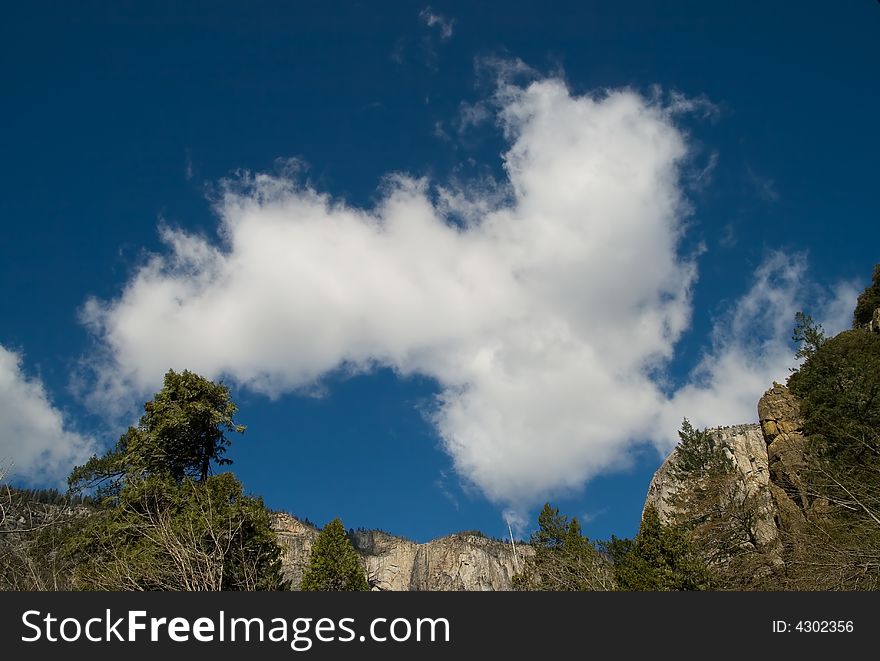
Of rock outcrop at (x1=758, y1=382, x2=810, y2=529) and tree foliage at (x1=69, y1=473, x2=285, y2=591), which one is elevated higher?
rock outcrop at (x1=758, y1=382, x2=810, y2=529)

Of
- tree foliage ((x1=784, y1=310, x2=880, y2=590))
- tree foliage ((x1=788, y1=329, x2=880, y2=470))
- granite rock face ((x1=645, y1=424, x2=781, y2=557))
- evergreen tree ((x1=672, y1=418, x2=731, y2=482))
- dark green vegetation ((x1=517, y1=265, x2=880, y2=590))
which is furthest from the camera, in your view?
granite rock face ((x1=645, y1=424, x2=781, y2=557))

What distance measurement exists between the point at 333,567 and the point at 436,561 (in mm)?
144412

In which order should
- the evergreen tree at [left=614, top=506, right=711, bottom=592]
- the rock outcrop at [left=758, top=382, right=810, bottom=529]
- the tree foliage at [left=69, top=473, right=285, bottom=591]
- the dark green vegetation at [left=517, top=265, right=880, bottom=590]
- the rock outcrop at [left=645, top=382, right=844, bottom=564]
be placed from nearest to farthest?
the tree foliage at [left=69, top=473, right=285, bottom=591] < the dark green vegetation at [left=517, top=265, right=880, bottom=590] < the rock outcrop at [left=645, top=382, right=844, bottom=564] < the evergreen tree at [left=614, top=506, right=711, bottom=592] < the rock outcrop at [left=758, top=382, right=810, bottom=529]

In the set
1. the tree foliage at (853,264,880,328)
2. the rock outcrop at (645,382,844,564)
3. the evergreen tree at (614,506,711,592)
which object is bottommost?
the evergreen tree at (614,506,711,592)

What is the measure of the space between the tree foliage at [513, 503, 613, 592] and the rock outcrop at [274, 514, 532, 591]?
10807 cm

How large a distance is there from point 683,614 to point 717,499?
1019 inches

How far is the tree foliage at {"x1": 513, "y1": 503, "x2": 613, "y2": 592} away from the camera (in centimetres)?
2620

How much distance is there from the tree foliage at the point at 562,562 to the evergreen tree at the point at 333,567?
9.85m

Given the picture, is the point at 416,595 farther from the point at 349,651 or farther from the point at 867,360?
the point at 867,360

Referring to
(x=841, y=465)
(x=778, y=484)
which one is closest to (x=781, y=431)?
(x=778, y=484)

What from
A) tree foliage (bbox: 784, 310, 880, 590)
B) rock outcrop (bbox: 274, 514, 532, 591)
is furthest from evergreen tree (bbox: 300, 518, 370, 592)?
rock outcrop (bbox: 274, 514, 532, 591)

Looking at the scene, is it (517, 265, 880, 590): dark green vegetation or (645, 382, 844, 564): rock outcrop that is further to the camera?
(645, 382, 844, 564): rock outcrop

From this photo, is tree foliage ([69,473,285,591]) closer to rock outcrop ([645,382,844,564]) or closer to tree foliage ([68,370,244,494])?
tree foliage ([68,370,244,494])

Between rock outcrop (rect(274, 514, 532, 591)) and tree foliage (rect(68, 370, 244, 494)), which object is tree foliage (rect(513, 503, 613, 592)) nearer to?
tree foliage (rect(68, 370, 244, 494))
